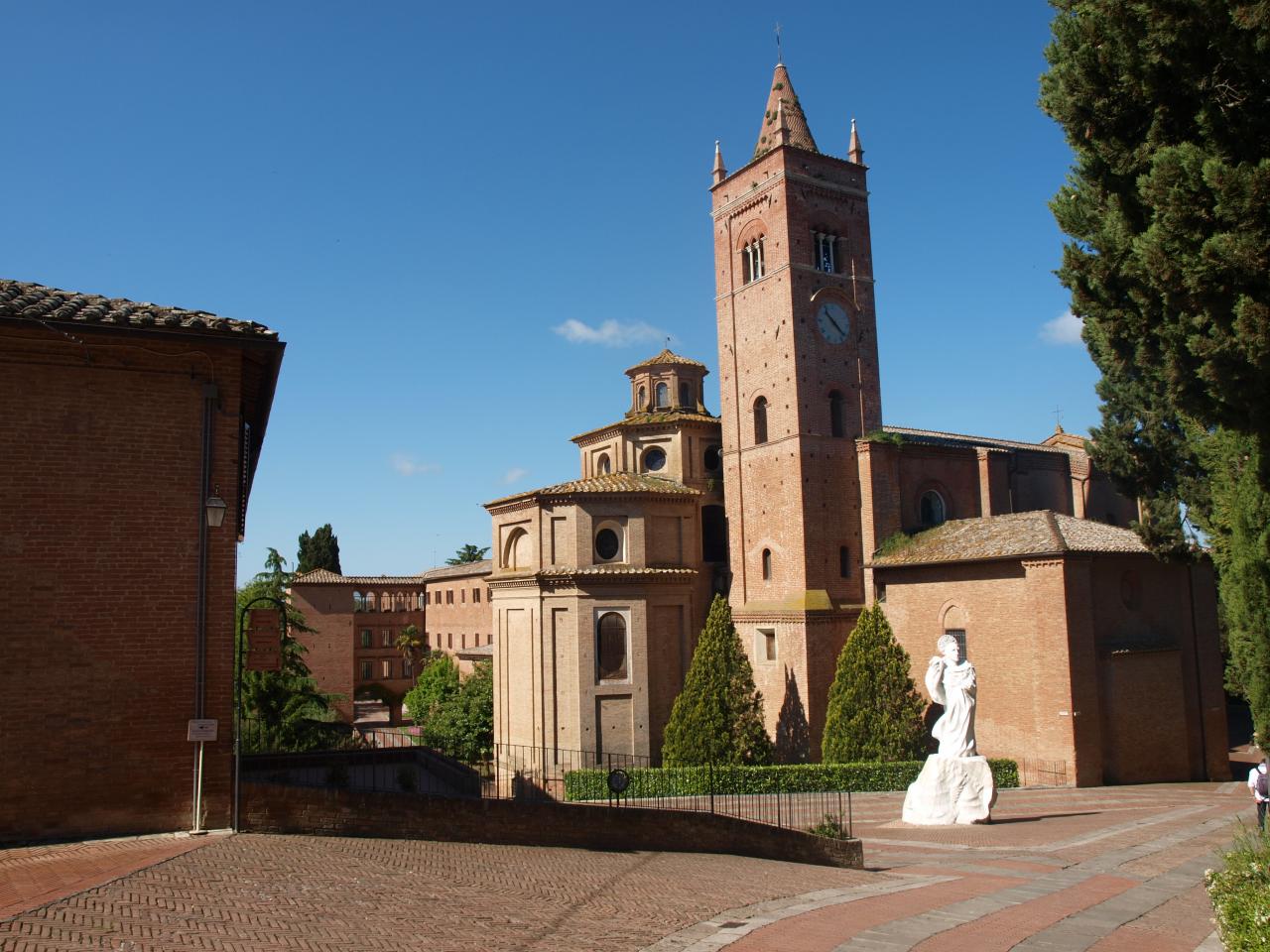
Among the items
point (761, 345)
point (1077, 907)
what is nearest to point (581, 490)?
point (761, 345)

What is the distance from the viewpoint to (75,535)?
10.8 metres

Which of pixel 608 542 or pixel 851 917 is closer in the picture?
pixel 851 917

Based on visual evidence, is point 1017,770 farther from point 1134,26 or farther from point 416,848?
point 1134,26

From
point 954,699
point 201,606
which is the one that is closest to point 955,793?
point 954,699

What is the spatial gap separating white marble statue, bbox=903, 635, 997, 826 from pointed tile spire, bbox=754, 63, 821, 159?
18.8 meters

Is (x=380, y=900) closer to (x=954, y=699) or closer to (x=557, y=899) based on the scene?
(x=557, y=899)

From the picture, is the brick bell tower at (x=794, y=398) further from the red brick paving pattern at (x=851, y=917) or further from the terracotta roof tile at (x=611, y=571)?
the red brick paving pattern at (x=851, y=917)

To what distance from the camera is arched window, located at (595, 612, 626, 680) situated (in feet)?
94.7

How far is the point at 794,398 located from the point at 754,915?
2129 cm

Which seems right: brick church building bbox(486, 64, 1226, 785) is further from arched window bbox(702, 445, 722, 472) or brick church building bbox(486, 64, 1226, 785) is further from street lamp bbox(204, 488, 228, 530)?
street lamp bbox(204, 488, 228, 530)

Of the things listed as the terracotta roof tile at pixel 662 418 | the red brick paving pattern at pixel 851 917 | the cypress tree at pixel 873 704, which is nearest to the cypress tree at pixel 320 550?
the terracotta roof tile at pixel 662 418

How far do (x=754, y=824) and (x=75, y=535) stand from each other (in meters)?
11.1

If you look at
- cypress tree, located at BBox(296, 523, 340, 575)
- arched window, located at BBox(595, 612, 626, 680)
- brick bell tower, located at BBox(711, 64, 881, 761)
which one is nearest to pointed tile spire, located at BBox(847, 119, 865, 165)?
brick bell tower, located at BBox(711, 64, 881, 761)

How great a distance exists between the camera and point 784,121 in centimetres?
3162
